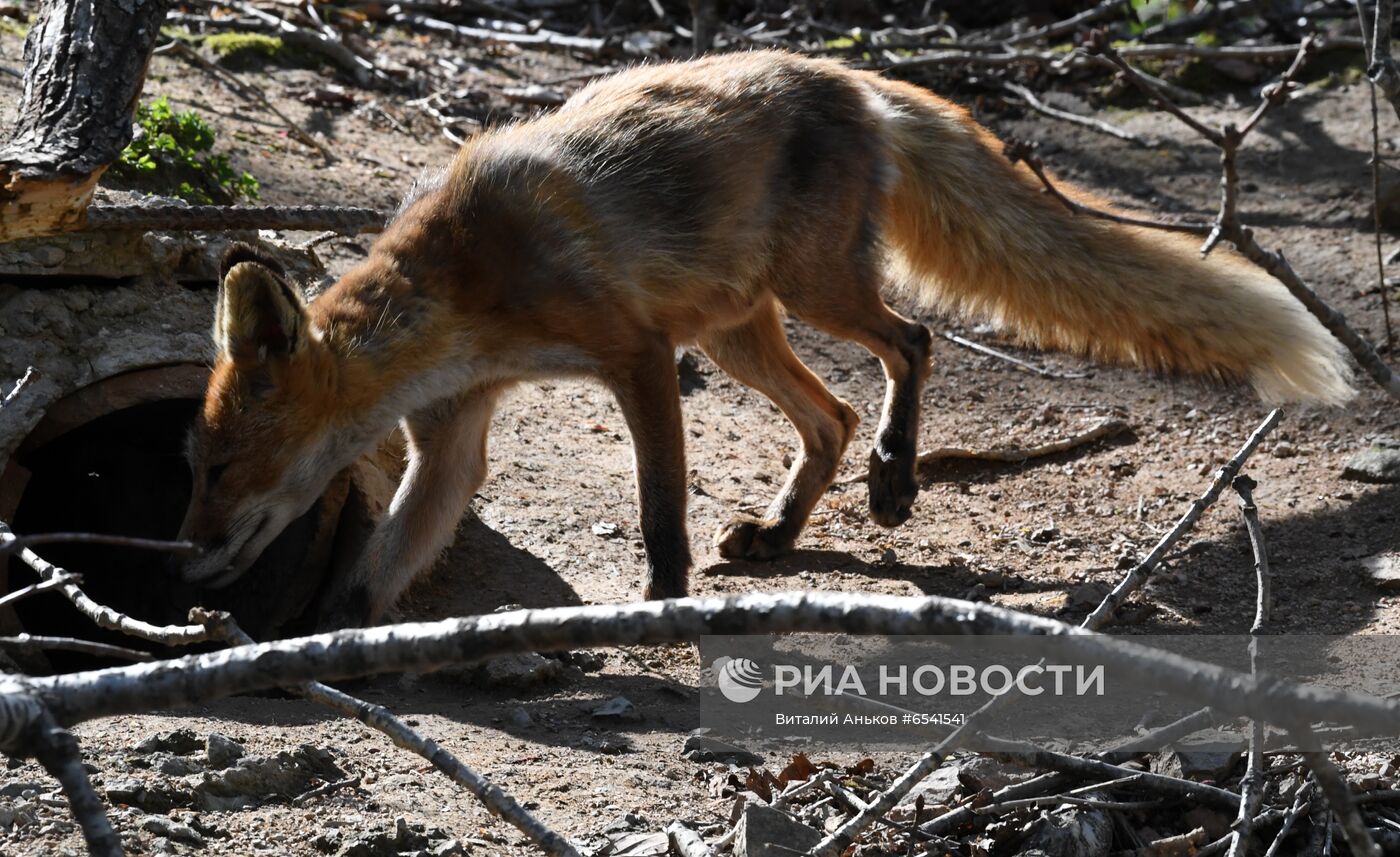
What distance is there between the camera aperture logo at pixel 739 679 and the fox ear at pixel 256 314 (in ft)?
7.08

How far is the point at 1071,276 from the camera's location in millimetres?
6430

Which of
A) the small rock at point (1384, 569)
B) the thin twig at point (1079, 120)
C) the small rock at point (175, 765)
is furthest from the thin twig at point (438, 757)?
the thin twig at point (1079, 120)

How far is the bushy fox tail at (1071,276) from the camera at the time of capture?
620 cm

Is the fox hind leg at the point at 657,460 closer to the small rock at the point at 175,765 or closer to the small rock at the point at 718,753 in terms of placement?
the small rock at the point at 718,753

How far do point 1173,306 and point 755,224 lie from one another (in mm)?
2091

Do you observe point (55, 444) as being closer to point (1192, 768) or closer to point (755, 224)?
point (755, 224)

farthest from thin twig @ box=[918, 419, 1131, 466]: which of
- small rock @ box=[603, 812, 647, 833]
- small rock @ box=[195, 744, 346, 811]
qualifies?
small rock @ box=[195, 744, 346, 811]

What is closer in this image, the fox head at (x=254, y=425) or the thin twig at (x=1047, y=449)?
the fox head at (x=254, y=425)

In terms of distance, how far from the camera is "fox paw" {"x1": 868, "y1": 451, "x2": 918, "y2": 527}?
6.51 m

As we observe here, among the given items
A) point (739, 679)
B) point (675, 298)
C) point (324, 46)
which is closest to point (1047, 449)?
point (675, 298)

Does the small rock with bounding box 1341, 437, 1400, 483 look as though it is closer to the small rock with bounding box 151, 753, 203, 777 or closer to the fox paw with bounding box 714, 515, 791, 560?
the fox paw with bounding box 714, 515, 791, 560

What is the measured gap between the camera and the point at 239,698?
16.5 ft

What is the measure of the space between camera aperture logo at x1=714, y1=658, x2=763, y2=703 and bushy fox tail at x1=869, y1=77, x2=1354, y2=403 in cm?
257

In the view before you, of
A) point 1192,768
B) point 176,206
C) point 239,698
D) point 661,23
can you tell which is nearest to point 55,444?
point 176,206
